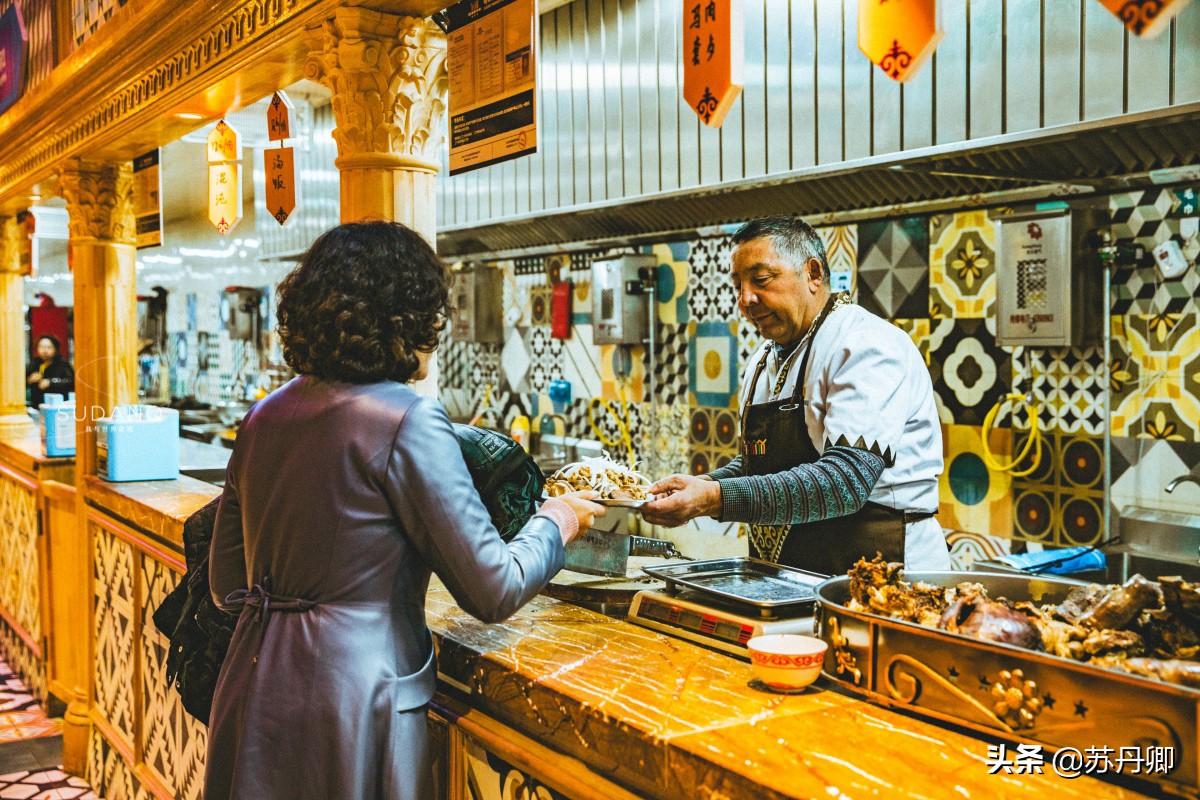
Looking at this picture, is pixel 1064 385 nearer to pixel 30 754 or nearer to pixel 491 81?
pixel 491 81

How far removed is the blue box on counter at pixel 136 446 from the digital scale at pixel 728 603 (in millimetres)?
3191

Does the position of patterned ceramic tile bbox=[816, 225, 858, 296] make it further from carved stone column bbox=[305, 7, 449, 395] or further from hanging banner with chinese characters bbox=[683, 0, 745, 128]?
hanging banner with chinese characters bbox=[683, 0, 745, 128]

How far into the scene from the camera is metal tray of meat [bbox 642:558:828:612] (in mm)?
2123

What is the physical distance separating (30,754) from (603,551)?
13.0ft

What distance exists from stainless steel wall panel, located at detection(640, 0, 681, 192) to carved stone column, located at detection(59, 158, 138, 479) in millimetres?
2698

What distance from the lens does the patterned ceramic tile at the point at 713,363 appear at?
5477mm

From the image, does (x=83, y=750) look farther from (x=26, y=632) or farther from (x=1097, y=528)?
(x=1097, y=528)

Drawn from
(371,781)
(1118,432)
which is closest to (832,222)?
(1118,432)

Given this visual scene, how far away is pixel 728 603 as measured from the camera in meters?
2.19

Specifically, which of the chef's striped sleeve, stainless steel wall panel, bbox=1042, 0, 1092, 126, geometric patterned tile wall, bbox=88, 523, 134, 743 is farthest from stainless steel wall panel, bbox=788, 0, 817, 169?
geometric patterned tile wall, bbox=88, 523, 134, 743

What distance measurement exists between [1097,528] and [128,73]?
175 inches

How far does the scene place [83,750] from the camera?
4.77 metres

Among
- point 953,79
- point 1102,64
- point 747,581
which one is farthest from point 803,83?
point 747,581

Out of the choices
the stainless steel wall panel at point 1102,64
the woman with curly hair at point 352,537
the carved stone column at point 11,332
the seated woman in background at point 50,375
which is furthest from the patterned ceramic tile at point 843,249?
the seated woman in background at point 50,375
